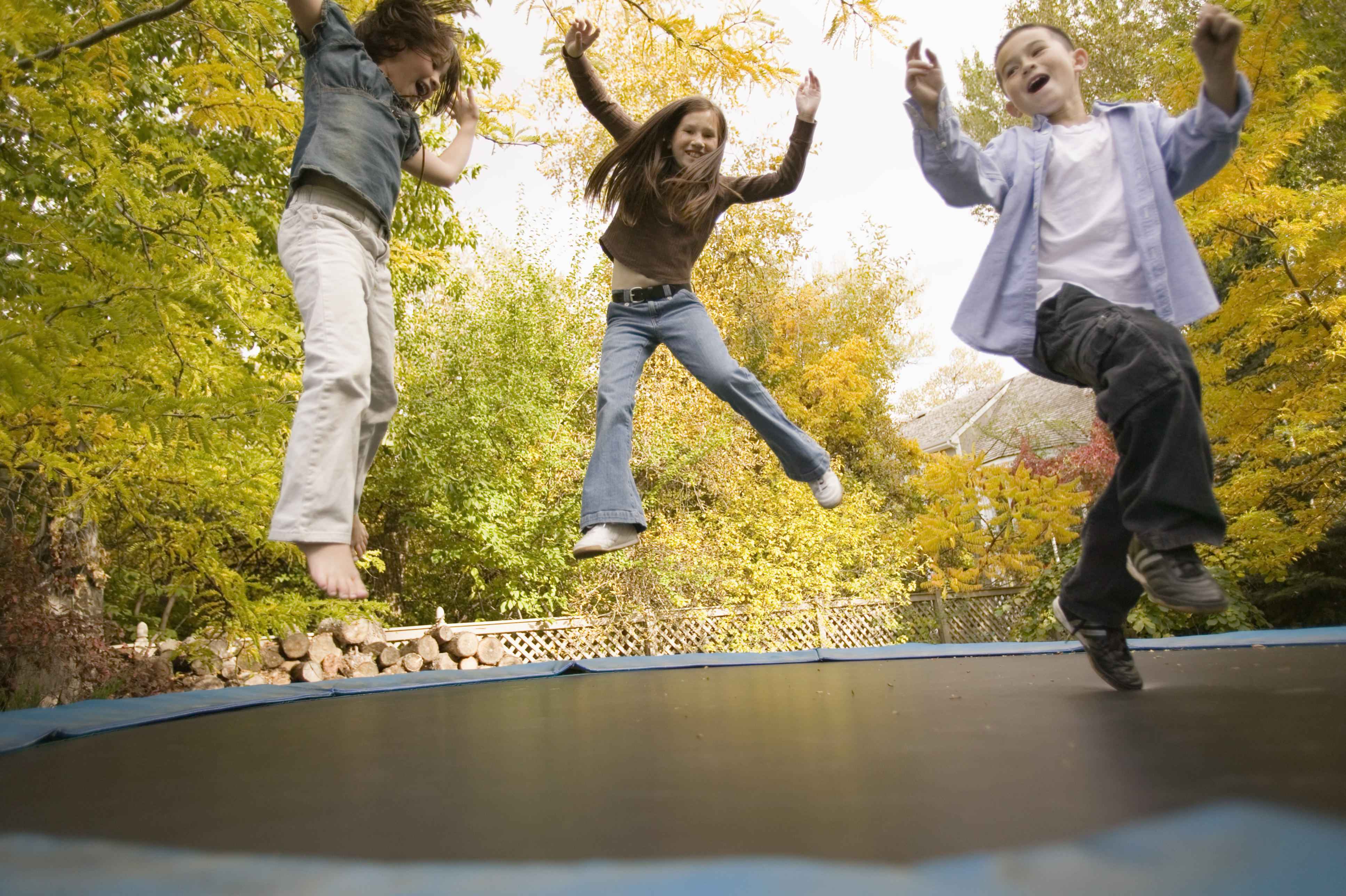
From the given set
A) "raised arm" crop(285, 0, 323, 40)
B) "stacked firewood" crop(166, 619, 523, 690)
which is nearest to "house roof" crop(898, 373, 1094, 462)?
"stacked firewood" crop(166, 619, 523, 690)

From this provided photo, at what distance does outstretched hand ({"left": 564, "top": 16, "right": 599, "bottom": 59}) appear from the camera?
1.80 meters

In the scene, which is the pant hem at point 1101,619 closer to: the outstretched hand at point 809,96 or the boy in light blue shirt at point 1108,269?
the boy in light blue shirt at point 1108,269

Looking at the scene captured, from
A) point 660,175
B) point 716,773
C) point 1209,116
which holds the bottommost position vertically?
point 716,773

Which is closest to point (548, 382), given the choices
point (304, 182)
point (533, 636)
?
point (533, 636)

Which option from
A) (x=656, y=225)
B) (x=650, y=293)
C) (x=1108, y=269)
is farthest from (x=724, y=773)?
(x=656, y=225)

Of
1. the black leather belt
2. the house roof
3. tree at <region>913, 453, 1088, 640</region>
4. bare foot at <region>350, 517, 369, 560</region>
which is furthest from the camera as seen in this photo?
the house roof

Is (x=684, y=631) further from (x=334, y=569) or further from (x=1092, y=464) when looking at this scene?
(x=334, y=569)

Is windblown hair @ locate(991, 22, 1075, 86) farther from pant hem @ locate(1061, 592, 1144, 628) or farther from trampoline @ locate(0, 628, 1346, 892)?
trampoline @ locate(0, 628, 1346, 892)

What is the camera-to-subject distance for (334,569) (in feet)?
4.14

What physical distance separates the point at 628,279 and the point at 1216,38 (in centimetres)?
108

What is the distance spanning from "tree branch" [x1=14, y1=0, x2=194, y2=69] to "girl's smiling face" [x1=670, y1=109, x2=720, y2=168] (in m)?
0.95

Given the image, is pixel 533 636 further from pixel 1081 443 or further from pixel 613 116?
pixel 1081 443

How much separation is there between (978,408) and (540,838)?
15.9 m

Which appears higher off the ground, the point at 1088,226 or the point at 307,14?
the point at 307,14
